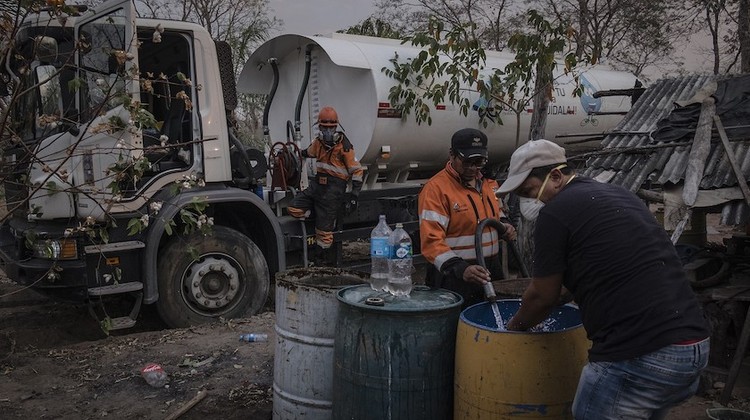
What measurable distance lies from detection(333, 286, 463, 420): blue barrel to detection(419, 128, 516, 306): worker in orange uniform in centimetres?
72

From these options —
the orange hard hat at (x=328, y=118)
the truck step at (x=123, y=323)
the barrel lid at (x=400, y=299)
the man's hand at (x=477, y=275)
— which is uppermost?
the orange hard hat at (x=328, y=118)

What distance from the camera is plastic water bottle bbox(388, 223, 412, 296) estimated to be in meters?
3.44

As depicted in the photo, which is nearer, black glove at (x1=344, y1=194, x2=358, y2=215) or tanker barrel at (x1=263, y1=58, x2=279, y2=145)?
black glove at (x1=344, y1=194, x2=358, y2=215)

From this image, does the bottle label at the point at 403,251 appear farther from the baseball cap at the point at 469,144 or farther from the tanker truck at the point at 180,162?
the tanker truck at the point at 180,162

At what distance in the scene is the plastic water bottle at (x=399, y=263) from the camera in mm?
3438

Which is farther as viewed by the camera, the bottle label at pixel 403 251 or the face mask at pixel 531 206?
the bottle label at pixel 403 251

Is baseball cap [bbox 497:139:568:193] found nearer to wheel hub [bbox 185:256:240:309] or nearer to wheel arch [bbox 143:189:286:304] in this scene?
wheel arch [bbox 143:189:286:304]

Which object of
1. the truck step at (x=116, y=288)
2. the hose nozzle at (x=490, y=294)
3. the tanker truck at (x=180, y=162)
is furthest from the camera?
the truck step at (x=116, y=288)

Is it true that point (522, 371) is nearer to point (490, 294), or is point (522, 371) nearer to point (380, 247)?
point (490, 294)

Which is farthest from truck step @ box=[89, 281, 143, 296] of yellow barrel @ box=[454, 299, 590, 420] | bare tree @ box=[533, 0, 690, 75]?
bare tree @ box=[533, 0, 690, 75]

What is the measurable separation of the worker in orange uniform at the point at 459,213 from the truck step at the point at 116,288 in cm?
275

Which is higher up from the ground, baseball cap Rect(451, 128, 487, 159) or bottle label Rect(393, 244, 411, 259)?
baseball cap Rect(451, 128, 487, 159)

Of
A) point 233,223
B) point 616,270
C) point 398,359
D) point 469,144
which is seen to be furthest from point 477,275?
point 233,223

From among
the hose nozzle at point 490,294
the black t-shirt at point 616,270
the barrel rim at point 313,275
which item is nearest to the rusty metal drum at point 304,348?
the barrel rim at point 313,275
